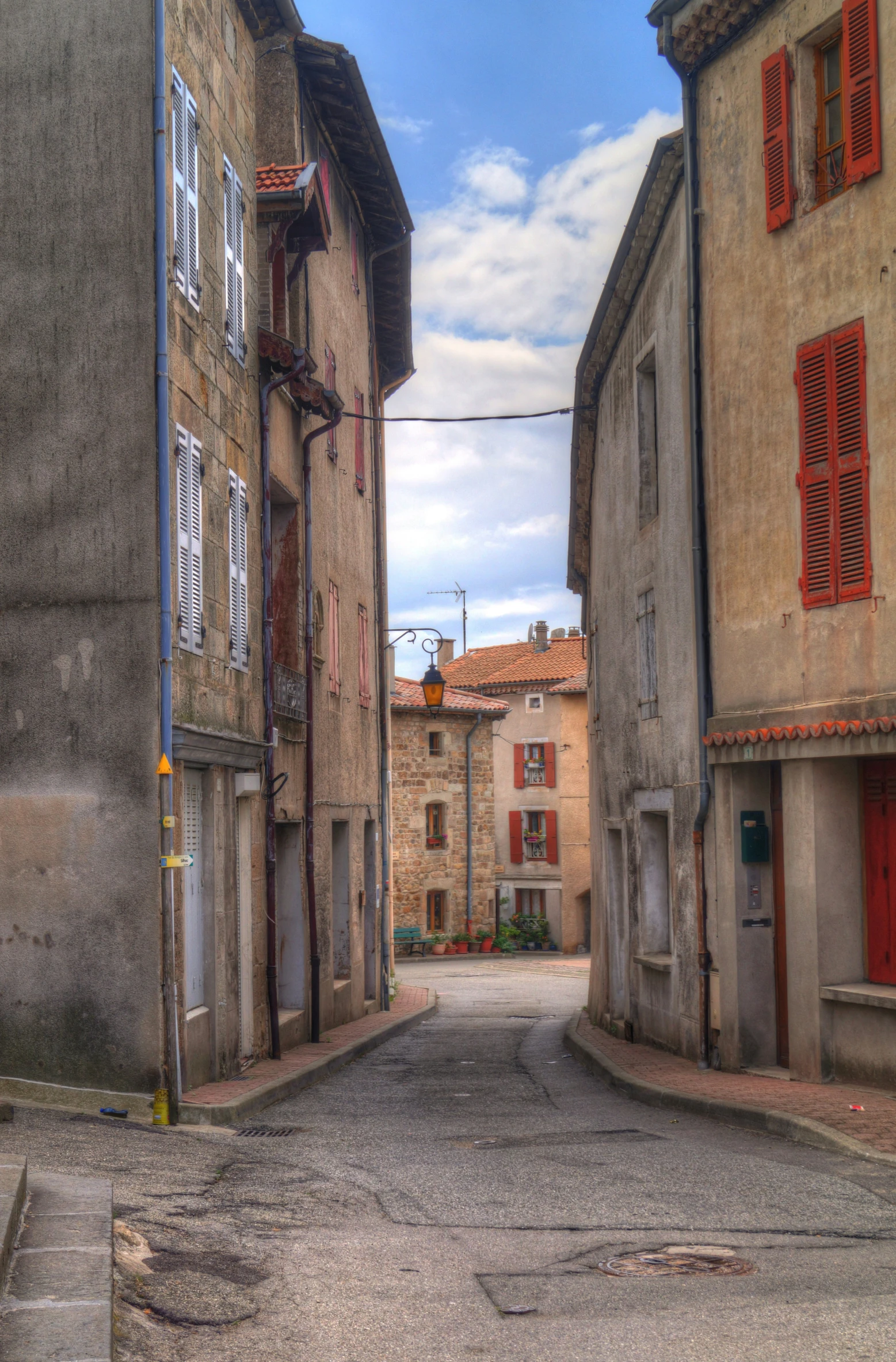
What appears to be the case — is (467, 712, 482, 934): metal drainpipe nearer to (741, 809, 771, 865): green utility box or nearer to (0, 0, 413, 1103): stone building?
(741, 809, 771, 865): green utility box

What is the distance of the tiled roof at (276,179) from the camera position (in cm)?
1470

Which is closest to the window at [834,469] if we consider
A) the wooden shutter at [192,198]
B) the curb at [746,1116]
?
the curb at [746,1116]

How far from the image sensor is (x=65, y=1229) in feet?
19.3

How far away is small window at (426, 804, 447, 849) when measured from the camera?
45625 millimetres

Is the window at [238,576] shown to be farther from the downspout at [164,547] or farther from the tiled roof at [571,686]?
the tiled roof at [571,686]

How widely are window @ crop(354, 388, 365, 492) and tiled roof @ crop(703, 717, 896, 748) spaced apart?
9.99 metres

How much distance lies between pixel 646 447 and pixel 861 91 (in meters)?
5.54

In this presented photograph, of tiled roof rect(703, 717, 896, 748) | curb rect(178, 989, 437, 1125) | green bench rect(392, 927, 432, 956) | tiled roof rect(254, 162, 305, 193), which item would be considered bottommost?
green bench rect(392, 927, 432, 956)

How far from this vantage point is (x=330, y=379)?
19.4m

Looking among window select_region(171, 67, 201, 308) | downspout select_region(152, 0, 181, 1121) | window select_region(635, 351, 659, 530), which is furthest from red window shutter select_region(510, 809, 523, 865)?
downspout select_region(152, 0, 181, 1121)

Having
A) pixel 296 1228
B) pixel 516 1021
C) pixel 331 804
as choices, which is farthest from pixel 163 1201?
pixel 516 1021

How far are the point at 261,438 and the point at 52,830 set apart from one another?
210 inches

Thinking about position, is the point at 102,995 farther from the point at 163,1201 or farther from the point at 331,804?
the point at 331,804

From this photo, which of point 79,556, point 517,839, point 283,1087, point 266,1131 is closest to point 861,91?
point 79,556
